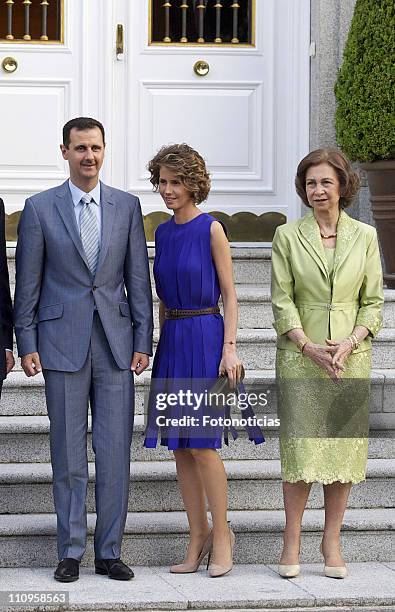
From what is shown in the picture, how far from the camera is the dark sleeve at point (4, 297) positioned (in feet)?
15.9

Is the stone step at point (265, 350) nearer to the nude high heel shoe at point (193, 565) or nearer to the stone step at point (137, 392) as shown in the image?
the stone step at point (137, 392)

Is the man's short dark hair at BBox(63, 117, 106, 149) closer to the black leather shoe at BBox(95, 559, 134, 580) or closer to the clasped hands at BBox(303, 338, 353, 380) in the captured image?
the clasped hands at BBox(303, 338, 353, 380)

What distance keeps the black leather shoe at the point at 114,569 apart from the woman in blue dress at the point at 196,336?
0.23 metres

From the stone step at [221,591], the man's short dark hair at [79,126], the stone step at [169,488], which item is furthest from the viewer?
the stone step at [169,488]

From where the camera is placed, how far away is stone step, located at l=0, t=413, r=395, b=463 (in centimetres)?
555

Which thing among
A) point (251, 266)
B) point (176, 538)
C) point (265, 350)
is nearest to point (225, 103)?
point (251, 266)

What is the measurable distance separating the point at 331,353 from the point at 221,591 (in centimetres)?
95

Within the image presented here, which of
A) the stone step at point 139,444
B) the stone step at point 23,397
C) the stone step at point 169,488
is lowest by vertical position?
the stone step at point 169,488

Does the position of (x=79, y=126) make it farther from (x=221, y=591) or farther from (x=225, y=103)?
(x=225, y=103)

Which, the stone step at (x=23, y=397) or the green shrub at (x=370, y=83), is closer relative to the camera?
the stone step at (x=23, y=397)

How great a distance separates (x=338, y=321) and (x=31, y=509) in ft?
4.93

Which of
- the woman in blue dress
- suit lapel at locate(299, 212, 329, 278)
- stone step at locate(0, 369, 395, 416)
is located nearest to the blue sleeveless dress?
the woman in blue dress

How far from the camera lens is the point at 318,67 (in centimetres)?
710

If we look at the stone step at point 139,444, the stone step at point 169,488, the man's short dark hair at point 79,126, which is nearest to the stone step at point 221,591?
the stone step at point 169,488
